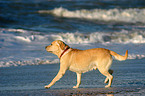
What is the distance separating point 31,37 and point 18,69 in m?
6.47

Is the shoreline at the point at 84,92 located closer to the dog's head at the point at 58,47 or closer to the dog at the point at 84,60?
the dog at the point at 84,60

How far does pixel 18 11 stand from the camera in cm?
2436

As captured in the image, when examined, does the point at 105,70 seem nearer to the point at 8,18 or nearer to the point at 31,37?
the point at 31,37

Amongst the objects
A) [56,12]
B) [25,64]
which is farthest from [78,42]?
[56,12]

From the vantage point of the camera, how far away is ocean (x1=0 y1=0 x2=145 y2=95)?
8.38 meters

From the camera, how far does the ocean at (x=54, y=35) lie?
838cm

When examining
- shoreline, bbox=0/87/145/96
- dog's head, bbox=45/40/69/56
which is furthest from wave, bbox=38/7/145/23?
shoreline, bbox=0/87/145/96

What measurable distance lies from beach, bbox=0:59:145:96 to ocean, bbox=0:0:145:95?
0.08 feet

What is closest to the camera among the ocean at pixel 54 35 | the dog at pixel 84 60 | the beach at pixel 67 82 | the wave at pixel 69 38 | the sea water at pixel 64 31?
the beach at pixel 67 82

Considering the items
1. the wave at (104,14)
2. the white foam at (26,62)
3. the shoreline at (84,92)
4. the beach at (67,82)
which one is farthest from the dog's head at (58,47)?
the wave at (104,14)

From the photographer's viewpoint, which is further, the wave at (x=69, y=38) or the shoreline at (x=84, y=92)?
the wave at (x=69, y=38)

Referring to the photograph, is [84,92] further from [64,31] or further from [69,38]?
[64,31]

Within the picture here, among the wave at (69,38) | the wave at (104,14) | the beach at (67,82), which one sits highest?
the wave at (104,14)

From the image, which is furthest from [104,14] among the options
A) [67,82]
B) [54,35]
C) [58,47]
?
[58,47]
